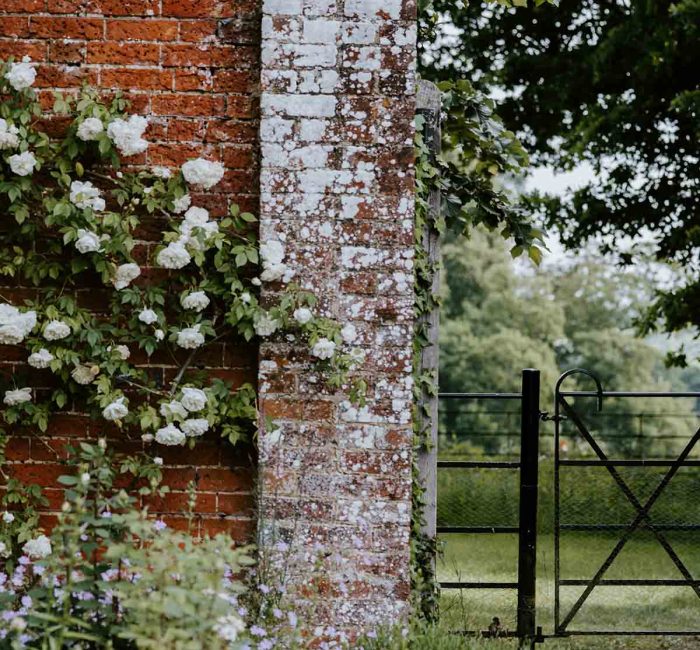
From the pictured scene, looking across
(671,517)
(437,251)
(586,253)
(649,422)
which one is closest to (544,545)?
(671,517)

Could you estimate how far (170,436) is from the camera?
3.48 m

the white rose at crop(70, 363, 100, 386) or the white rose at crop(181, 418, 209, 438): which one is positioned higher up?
the white rose at crop(70, 363, 100, 386)

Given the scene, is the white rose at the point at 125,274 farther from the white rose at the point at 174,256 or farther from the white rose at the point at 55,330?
the white rose at the point at 55,330

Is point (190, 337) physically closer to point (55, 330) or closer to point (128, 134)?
point (55, 330)

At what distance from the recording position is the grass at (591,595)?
5441 mm

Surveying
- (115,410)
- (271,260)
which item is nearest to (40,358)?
(115,410)

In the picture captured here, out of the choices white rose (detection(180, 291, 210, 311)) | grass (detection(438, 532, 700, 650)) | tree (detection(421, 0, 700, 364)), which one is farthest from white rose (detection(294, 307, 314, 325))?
tree (detection(421, 0, 700, 364))

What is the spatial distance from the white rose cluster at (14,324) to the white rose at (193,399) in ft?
2.14

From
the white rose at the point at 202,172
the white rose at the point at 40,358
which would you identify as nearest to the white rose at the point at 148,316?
the white rose at the point at 40,358

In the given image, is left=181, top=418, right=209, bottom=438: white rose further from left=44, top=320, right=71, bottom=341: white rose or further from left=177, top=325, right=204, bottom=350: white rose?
left=44, top=320, right=71, bottom=341: white rose

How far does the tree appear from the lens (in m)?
9.72

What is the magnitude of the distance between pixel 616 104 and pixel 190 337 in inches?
321

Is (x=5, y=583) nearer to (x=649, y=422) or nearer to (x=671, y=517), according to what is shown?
(x=671, y=517)

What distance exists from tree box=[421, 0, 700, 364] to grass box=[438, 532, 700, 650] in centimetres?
250
